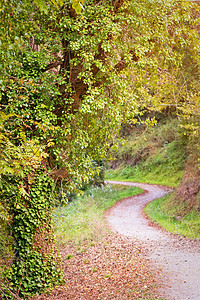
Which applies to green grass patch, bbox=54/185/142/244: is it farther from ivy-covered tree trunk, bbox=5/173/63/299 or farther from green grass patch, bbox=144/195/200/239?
green grass patch, bbox=144/195/200/239

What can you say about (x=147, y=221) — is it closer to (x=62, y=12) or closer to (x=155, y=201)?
(x=155, y=201)

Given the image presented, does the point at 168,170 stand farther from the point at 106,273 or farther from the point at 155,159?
the point at 106,273

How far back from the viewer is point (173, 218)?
14.8 meters

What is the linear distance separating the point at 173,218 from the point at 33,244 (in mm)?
9063

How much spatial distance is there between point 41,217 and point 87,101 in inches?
127

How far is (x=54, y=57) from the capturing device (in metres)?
7.66

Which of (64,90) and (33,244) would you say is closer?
(33,244)

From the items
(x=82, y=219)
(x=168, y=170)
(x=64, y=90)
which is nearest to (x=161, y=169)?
(x=168, y=170)

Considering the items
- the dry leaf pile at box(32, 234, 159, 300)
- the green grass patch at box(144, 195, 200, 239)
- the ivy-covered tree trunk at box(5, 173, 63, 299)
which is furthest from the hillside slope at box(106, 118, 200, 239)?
the dry leaf pile at box(32, 234, 159, 300)

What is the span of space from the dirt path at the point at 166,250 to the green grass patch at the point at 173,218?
1.45ft

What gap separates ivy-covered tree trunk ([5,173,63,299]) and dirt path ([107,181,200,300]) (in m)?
3.00

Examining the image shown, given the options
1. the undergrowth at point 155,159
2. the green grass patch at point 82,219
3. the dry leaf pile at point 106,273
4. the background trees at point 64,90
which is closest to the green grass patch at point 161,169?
the undergrowth at point 155,159

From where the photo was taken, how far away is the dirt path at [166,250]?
630cm

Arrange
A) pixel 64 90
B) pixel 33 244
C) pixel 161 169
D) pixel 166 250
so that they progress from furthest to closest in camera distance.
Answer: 1. pixel 161 169
2. pixel 166 250
3. pixel 64 90
4. pixel 33 244
